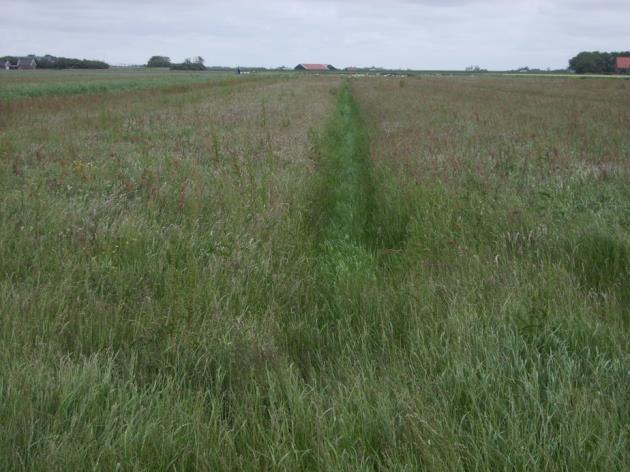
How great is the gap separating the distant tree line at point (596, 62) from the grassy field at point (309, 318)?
111418 mm

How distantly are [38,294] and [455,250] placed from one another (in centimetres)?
335

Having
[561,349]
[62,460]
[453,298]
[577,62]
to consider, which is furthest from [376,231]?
[577,62]

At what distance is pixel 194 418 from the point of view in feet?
8.11

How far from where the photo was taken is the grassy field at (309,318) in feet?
7.50

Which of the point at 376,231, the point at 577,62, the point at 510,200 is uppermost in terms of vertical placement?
the point at 577,62

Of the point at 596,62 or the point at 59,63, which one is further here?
the point at 596,62

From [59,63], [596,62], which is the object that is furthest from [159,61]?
[596,62]

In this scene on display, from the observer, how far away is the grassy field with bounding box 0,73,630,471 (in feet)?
7.50

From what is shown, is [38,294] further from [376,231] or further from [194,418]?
[376,231]

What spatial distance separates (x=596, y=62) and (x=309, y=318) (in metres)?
117

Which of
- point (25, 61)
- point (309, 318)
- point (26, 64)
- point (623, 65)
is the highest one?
point (623, 65)

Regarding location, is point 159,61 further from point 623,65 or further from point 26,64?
point 623,65

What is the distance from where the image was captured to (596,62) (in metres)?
103

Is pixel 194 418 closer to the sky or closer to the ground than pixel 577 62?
closer to the ground
